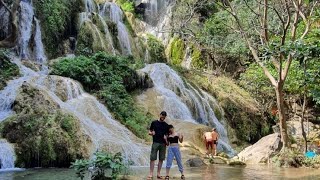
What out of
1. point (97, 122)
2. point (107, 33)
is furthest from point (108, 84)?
point (107, 33)

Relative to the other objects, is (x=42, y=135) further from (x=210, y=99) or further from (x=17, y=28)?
(x=210, y=99)

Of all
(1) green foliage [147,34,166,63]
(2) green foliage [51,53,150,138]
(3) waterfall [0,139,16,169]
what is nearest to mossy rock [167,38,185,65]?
(1) green foliage [147,34,166,63]

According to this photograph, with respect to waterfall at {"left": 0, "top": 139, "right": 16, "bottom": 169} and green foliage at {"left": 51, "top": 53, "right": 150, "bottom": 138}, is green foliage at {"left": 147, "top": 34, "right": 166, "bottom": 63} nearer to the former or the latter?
green foliage at {"left": 51, "top": 53, "right": 150, "bottom": 138}

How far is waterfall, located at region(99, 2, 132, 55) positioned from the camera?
94.0ft

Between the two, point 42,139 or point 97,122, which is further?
point 97,122

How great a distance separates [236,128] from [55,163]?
53.0 ft

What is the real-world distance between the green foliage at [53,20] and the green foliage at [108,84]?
3.52 m

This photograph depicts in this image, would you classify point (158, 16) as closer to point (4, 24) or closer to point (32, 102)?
point (4, 24)

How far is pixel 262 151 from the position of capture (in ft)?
58.4

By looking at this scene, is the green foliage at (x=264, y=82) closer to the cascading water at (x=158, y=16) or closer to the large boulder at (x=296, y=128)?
the large boulder at (x=296, y=128)

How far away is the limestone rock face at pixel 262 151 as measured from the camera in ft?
57.0

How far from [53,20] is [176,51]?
15.1m

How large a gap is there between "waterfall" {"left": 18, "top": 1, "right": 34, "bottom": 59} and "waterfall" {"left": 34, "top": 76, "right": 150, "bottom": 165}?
4.79m

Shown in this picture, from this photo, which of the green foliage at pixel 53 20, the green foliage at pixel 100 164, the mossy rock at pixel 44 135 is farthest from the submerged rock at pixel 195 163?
the green foliage at pixel 53 20
